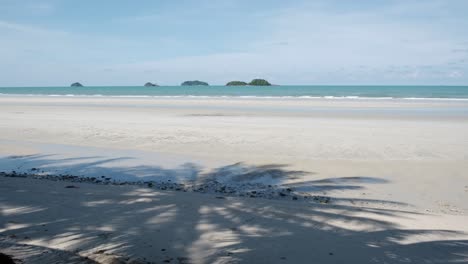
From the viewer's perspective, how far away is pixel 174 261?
13.9 feet

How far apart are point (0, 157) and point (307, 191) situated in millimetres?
8969

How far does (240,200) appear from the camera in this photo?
6.95 meters

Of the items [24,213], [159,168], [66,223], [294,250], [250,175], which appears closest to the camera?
[294,250]

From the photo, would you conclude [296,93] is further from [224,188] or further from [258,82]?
[258,82]

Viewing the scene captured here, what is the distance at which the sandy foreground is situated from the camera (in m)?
4.55

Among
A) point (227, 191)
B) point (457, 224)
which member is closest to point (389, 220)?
point (457, 224)

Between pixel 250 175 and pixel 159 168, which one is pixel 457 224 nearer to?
pixel 250 175

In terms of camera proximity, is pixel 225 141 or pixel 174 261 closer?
pixel 174 261

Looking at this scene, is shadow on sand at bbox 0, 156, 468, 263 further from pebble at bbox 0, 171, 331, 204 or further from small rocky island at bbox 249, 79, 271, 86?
small rocky island at bbox 249, 79, 271, 86

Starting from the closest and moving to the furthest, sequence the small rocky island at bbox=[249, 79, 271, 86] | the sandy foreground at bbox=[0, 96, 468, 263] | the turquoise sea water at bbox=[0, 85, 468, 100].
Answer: the sandy foreground at bbox=[0, 96, 468, 263] → the turquoise sea water at bbox=[0, 85, 468, 100] → the small rocky island at bbox=[249, 79, 271, 86]

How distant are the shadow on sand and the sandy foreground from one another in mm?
15

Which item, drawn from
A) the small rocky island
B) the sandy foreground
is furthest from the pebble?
the small rocky island

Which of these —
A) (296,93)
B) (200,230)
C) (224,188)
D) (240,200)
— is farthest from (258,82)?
(200,230)

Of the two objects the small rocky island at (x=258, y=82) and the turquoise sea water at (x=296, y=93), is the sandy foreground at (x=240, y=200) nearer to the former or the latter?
the turquoise sea water at (x=296, y=93)
